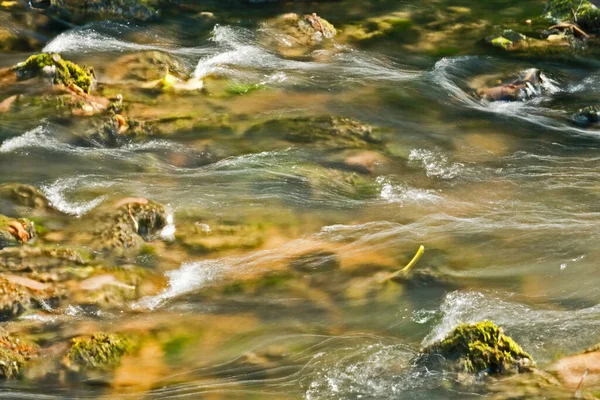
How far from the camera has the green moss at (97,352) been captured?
612cm

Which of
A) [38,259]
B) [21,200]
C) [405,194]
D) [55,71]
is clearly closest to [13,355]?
[38,259]

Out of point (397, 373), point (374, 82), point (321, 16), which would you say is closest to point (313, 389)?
point (397, 373)

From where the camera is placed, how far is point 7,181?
883cm

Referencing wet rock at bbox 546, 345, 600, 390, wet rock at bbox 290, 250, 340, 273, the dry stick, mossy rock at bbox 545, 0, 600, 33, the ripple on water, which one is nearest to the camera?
wet rock at bbox 546, 345, 600, 390

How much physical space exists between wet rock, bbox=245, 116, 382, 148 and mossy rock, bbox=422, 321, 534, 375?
4438mm

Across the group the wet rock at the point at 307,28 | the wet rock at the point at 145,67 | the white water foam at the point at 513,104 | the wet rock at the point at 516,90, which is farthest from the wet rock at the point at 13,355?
the wet rock at the point at 307,28

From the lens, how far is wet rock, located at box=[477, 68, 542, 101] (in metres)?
11.3

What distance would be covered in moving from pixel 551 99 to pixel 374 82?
2370 mm

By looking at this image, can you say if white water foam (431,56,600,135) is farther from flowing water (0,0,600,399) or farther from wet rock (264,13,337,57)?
wet rock (264,13,337,57)

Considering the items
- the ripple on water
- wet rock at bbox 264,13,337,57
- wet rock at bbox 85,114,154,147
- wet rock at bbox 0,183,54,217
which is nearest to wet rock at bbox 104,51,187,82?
wet rock at bbox 85,114,154,147

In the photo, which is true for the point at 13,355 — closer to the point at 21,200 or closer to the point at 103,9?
the point at 21,200

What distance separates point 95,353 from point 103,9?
29.9ft

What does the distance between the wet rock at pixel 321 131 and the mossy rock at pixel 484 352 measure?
14.6 ft

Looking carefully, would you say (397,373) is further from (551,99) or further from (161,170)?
(551,99)
